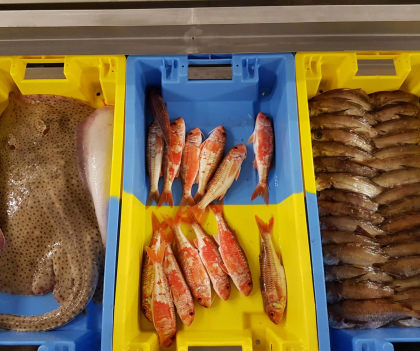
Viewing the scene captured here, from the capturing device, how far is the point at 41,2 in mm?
1812

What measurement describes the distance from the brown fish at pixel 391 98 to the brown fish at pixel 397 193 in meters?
0.56

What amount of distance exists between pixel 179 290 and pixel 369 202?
125cm

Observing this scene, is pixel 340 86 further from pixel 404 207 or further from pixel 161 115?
pixel 161 115

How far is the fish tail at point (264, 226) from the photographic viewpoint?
7.35ft

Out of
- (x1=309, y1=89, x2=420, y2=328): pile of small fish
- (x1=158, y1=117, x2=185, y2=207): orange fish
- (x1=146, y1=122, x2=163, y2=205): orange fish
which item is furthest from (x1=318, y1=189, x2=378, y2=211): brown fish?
(x1=146, y1=122, x2=163, y2=205): orange fish

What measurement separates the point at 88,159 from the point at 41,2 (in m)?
0.87

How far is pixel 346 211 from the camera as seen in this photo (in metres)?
2.13

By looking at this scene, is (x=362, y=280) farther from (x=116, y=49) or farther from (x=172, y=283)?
(x=116, y=49)

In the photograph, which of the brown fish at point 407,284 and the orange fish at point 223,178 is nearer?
the brown fish at point 407,284

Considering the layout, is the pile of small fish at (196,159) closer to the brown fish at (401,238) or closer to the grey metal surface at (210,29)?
the grey metal surface at (210,29)

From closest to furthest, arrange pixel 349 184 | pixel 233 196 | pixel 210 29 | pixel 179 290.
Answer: pixel 210 29
pixel 179 290
pixel 349 184
pixel 233 196

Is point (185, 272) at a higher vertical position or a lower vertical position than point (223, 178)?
lower

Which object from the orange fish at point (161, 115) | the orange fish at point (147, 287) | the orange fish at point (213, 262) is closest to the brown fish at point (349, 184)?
the orange fish at point (213, 262)

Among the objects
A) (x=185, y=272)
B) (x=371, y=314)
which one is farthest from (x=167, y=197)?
(x=371, y=314)
